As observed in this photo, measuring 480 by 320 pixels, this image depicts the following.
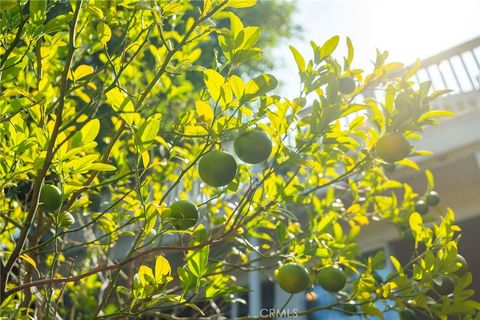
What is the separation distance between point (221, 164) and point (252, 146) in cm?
11

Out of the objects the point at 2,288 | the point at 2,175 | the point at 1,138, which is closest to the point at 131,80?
the point at 1,138

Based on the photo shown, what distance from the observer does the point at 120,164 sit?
6.72ft

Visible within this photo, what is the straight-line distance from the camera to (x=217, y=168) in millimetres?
1062

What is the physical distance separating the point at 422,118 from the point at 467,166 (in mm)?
2500

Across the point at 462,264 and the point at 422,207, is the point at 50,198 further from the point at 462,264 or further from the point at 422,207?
the point at 422,207

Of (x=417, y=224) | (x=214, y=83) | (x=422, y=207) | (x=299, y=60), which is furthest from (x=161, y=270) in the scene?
(x=422, y=207)

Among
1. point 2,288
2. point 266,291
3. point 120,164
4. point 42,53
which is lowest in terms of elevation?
point 266,291

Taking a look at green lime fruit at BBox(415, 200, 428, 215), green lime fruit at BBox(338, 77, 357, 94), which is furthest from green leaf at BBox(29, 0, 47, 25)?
green lime fruit at BBox(415, 200, 428, 215)

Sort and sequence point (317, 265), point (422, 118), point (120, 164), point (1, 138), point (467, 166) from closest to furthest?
point (1, 138), point (422, 118), point (317, 265), point (120, 164), point (467, 166)

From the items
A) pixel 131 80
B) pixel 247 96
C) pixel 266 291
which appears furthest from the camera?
pixel 266 291

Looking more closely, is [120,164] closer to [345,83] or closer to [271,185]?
[271,185]

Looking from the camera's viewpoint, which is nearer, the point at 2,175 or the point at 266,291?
the point at 2,175

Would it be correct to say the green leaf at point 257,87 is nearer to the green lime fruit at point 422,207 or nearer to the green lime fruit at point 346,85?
the green lime fruit at point 346,85

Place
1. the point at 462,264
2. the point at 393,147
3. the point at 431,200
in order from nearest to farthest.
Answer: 1. the point at 393,147
2. the point at 462,264
3. the point at 431,200
